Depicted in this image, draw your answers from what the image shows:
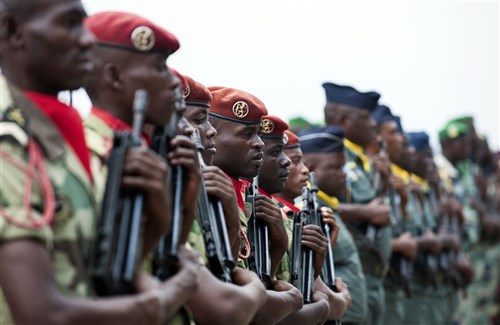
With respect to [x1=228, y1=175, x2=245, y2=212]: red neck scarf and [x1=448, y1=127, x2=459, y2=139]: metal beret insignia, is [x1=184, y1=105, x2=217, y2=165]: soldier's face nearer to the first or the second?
[x1=228, y1=175, x2=245, y2=212]: red neck scarf

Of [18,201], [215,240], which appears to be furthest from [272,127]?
[18,201]

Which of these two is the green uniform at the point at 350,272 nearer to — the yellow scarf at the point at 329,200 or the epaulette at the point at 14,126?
the yellow scarf at the point at 329,200

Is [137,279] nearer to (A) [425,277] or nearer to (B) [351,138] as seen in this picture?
(B) [351,138]

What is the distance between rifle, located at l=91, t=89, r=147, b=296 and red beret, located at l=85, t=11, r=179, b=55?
609mm

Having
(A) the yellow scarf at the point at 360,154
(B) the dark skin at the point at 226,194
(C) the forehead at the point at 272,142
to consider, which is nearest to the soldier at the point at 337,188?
(A) the yellow scarf at the point at 360,154

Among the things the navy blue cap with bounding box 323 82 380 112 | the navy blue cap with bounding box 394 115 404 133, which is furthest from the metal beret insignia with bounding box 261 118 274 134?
the navy blue cap with bounding box 394 115 404 133

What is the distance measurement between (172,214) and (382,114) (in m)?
10.6

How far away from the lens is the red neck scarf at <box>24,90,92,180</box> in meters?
3.24

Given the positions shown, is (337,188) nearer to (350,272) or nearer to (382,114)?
(350,272)

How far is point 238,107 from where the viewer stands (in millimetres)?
6062

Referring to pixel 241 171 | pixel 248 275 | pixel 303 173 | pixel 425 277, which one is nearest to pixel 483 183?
pixel 425 277

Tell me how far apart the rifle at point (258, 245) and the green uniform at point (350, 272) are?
269cm

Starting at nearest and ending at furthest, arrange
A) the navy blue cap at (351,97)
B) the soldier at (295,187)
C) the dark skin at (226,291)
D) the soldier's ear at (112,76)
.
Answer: the soldier's ear at (112,76) → the dark skin at (226,291) → the soldier at (295,187) → the navy blue cap at (351,97)

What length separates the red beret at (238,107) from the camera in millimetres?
6051
